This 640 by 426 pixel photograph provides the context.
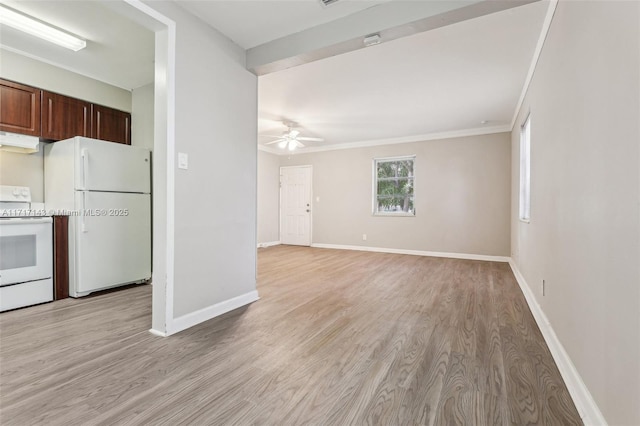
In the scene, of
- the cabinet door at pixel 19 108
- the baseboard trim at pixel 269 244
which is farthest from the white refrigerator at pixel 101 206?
the baseboard trim at pixel 269 244

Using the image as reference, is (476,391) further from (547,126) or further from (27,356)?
(27,356)

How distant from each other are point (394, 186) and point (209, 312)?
5114mm

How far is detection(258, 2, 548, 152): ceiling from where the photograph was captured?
8.80 ft

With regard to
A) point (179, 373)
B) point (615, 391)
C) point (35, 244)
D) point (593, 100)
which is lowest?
point (179, 373)

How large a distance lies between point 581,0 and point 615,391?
6.31ft

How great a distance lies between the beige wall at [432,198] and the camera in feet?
18.3

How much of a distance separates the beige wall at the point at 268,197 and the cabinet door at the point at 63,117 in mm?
3920

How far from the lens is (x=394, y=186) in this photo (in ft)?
21.8

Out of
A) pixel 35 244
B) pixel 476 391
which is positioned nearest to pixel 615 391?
pixel 476 391

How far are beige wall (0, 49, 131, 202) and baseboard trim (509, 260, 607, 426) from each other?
496 cm

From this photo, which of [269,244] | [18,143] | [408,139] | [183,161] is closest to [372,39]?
[183,161]

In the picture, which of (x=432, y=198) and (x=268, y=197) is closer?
(x=432, y=198)

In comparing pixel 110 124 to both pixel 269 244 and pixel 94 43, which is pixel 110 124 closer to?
pixel 94 43

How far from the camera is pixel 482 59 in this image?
10.1 ft
